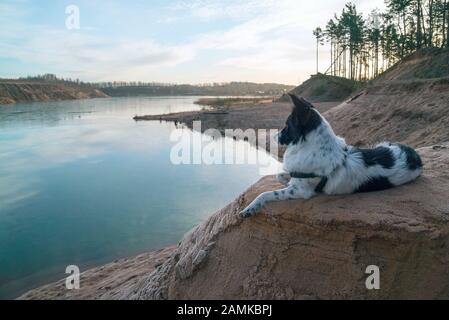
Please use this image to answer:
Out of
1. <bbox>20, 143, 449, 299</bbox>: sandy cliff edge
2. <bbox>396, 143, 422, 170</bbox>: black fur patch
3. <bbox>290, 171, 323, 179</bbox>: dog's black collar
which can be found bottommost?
<bbox>20, 143, 449, 299</bbox>: sandy cliff edge

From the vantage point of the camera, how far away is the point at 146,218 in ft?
47.5

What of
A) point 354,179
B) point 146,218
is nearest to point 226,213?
point 354,179

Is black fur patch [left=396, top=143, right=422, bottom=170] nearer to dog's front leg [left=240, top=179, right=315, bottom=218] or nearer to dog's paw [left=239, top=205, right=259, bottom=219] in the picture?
dog's front leg [left=240, top=179, right=315, bottom=218]

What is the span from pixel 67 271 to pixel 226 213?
743 cm

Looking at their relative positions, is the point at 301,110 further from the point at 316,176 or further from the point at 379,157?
the point at 379,157

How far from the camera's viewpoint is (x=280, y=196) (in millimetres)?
4527

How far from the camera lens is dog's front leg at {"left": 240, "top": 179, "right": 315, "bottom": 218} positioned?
14.7ft

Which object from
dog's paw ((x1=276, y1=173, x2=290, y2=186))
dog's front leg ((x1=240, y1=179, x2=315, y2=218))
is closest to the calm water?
dog's paw ((x1=276, y1=173, x2=290, y2=186))

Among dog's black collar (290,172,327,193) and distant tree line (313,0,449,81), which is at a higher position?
distant tree line (313,0,449,81)

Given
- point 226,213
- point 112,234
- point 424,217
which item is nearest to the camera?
point 424,217

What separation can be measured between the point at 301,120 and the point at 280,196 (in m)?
1.04

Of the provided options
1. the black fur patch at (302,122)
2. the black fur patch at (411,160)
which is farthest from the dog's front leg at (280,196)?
the black fur patch at (411,160)

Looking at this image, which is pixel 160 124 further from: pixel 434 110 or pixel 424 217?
pixel 424 217

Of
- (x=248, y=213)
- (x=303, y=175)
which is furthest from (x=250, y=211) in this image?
(x=303, y=175)
